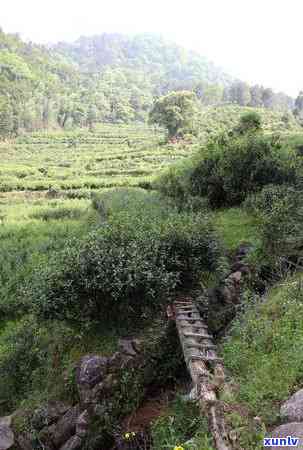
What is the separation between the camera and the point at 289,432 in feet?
13.7

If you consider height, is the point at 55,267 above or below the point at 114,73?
below

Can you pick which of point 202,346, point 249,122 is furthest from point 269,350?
point 249,122

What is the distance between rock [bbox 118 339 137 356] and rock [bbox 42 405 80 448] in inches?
50.2

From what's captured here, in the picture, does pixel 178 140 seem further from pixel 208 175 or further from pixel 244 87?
pixel 244 87

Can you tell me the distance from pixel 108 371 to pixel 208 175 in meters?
9.34

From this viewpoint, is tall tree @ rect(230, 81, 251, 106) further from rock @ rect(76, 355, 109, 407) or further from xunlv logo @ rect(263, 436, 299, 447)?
xunlv logo @ rect(263, 436, 299, 447)

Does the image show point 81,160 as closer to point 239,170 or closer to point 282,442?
point 239,170

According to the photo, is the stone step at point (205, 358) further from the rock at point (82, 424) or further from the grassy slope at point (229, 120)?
the grassy slope at point (229, 120)

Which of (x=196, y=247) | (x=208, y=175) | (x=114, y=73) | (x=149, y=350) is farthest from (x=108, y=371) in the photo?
(x=114, y=73)

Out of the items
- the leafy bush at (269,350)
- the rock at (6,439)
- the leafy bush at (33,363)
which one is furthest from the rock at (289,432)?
the rock at (6,439)

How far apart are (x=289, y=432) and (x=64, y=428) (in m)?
4.40

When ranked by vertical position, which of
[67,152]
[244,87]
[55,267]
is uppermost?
[244,87]

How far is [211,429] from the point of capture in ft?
15.0

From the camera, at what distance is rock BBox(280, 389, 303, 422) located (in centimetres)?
444
